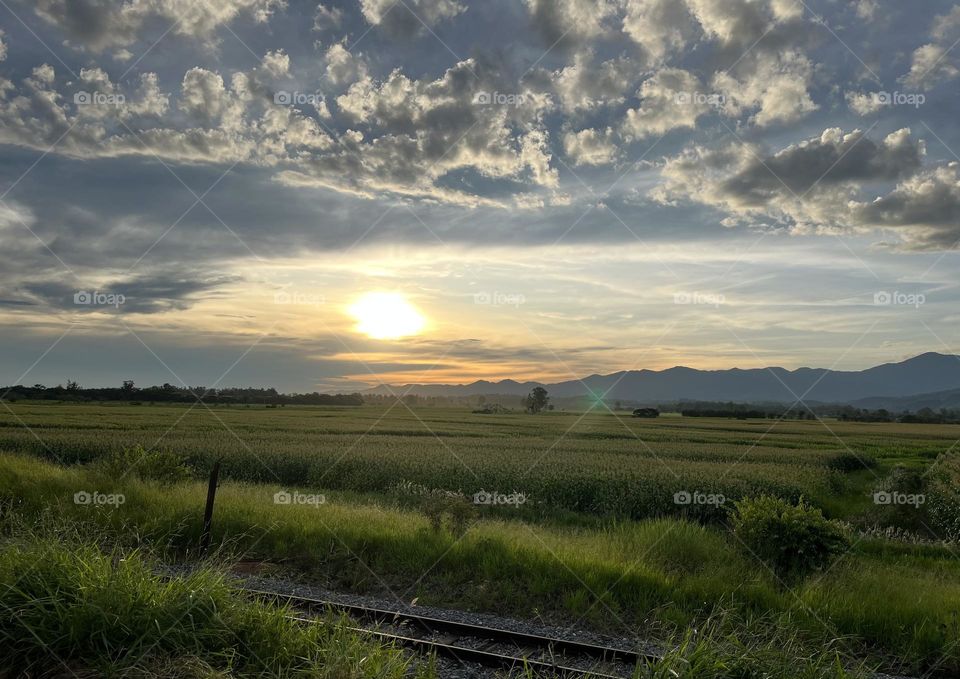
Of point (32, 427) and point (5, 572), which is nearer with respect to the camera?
point (5, 572)

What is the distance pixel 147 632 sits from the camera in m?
6.07

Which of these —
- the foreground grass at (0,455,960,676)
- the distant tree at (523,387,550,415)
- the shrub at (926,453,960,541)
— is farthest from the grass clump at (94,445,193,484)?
the distant tree at (523,387,550,415)

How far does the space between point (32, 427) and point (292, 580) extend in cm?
3763

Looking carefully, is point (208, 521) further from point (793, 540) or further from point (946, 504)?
point (946, 504)

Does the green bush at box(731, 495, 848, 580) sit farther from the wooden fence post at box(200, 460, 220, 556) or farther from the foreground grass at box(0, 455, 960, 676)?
the wooden fence post at box(200, 460, 220, 556)

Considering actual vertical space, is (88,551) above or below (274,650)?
above

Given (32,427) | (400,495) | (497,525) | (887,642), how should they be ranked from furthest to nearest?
(32,427)
(400,495)
(497,525)
(887,642)

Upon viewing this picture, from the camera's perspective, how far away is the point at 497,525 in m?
15.0

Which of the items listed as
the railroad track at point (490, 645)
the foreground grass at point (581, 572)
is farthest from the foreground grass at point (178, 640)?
the foreground grass at point (581, 572)

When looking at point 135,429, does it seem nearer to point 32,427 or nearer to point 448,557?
point 32,427

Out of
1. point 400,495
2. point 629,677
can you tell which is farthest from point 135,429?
point 629,677

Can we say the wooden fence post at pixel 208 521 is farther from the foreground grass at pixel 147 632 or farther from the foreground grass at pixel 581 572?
the foreground grass at pixel 147 632

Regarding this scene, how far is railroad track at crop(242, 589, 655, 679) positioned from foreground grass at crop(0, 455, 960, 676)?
104 cm

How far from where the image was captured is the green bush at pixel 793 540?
1180 cm
